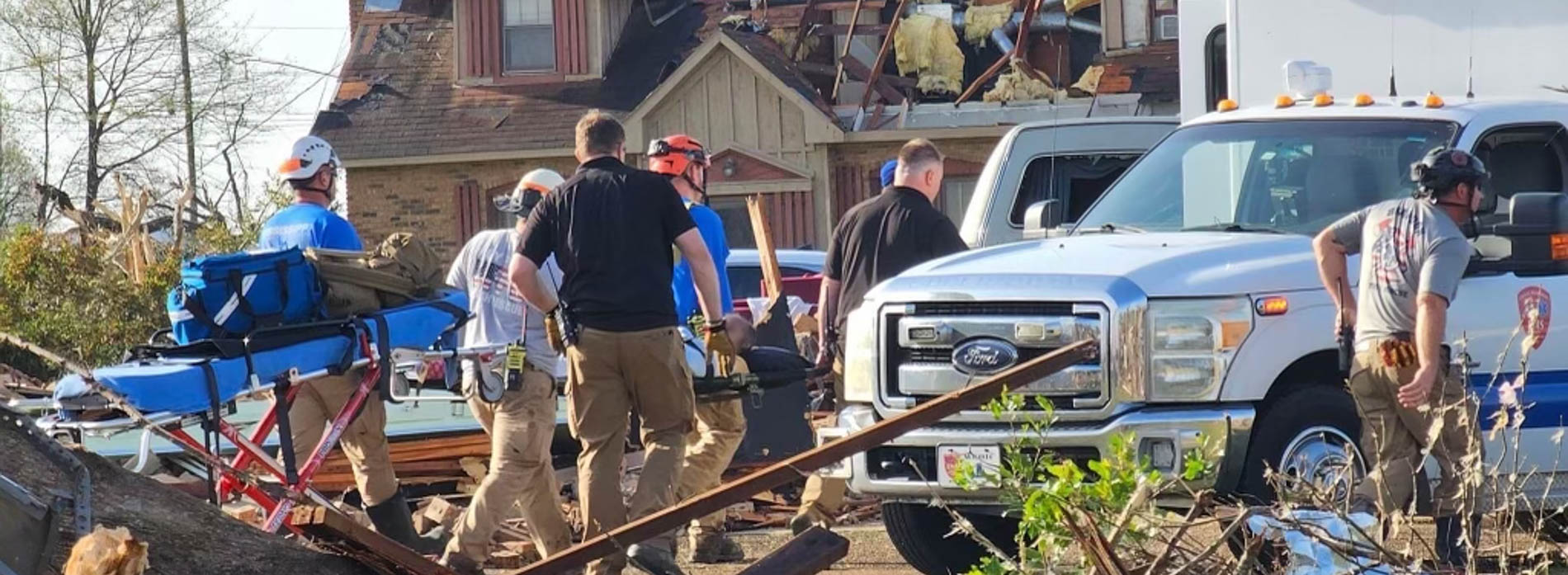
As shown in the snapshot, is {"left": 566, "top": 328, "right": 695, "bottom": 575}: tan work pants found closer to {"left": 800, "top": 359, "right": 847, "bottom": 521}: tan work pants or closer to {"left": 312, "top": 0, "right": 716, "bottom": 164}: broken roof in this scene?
{"left": 800, "top": 359, "right": 847, "bottom": 521}: tan work pants

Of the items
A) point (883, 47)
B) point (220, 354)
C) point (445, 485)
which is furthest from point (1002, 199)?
point (883, 47)

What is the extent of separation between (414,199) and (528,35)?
2.45m

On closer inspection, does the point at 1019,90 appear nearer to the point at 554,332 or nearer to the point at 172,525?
the point at 554,332

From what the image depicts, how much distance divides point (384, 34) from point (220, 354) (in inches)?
847

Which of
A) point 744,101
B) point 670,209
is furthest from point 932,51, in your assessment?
point 670,209

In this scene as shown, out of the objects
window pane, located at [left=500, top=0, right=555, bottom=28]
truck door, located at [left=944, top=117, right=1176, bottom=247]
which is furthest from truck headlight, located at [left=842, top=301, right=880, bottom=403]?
window pane, located at [left=500, top=0, right=555, bottom=28]

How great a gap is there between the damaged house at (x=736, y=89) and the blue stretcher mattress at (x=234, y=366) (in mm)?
15481

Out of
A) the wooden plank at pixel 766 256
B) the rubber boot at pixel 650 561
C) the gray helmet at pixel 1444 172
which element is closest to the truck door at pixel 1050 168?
the wooden plank at pixel 766 256

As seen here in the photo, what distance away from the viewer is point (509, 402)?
9.19 meters

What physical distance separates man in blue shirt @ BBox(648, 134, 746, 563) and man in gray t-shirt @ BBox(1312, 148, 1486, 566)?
274 centimetres

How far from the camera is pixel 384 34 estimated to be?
29.2 m

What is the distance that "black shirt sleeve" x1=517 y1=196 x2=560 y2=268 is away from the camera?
8.73 m

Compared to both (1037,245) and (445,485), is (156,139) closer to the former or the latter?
(445,485)

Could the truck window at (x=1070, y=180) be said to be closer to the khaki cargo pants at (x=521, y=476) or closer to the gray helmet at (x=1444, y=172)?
the khaki cargo pants at (x=521, y=476)
